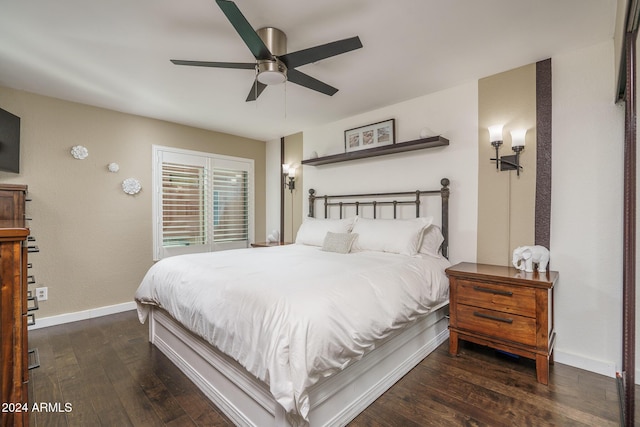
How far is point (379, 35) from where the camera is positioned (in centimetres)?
209

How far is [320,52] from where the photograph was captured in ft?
5.88

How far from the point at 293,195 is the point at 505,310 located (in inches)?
131

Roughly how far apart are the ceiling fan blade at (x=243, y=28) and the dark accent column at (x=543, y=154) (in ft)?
7.42

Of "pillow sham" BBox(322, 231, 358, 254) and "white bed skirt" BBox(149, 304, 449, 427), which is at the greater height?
"pillow sham" BBox(322, 231, 358, 254)

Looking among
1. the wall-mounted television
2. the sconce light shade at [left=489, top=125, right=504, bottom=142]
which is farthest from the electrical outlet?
the sconce light shade at [left=489, top=125, right=504, bottom=142]

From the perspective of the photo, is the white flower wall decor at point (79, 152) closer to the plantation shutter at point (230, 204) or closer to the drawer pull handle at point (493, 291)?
the plantation shutter at point (230, 204)

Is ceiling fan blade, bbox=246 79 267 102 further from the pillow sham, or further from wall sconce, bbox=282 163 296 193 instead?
wall sconce, bbox=282 163 296 193

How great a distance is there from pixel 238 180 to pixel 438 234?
3.32m

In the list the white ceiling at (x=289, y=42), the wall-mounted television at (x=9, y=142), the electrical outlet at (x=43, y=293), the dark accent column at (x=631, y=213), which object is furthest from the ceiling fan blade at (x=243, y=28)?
the electrical outlet at (x=43, y=293)

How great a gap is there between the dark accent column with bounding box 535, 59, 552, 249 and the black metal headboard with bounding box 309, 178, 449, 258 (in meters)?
0.75

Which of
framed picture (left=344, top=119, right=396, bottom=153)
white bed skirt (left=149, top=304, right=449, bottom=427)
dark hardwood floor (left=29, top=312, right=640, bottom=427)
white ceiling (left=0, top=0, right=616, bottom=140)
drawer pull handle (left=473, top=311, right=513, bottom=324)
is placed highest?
white ceiling (left=0, top=0, right=616, bottom=140)

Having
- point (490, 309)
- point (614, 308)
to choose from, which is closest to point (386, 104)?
point (490, 309)

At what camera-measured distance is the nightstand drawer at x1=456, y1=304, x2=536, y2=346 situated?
6.75ft

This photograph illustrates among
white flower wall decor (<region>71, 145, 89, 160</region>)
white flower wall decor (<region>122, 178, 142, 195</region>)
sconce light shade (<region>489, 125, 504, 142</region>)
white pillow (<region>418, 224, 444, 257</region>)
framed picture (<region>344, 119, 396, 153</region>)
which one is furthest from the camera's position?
white flower wall decor (<region>122, 178, 142, 195</region>)
